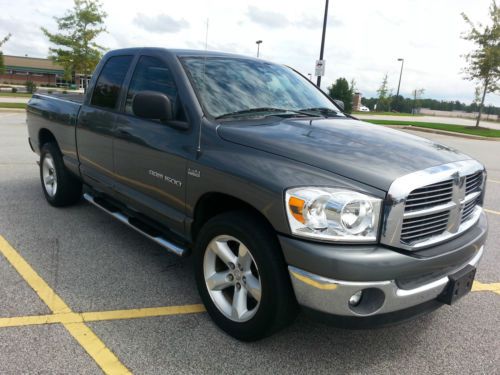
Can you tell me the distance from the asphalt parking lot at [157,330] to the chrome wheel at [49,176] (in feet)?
4.07

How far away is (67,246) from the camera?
4.18 metres

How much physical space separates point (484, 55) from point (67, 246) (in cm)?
2534

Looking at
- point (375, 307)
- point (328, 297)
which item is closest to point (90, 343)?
point (328, 297)

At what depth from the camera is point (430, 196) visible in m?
2.41

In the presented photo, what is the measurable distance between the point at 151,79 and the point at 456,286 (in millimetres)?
2755

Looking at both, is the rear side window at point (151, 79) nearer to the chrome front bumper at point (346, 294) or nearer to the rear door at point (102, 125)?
the rear door at point (102, 125)

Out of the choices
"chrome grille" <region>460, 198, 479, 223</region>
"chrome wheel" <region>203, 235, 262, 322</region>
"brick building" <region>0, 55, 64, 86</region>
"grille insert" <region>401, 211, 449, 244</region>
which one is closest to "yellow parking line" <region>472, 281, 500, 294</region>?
"chrome grille" <region>460, 198, 479, 223</region>

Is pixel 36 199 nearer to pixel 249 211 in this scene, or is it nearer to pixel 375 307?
pixel 249 211

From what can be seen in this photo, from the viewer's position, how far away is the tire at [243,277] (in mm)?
2416

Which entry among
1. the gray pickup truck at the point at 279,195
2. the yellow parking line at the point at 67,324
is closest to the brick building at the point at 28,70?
the yellow parking line at the point at 67,324

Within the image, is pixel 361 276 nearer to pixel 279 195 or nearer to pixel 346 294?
pixel 346 294

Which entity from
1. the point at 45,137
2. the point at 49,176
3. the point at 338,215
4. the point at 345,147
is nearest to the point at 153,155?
the point at 345,147

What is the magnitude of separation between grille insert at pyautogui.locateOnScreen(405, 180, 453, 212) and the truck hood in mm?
129

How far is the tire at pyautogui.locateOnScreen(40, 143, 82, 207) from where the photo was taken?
16.8ft
